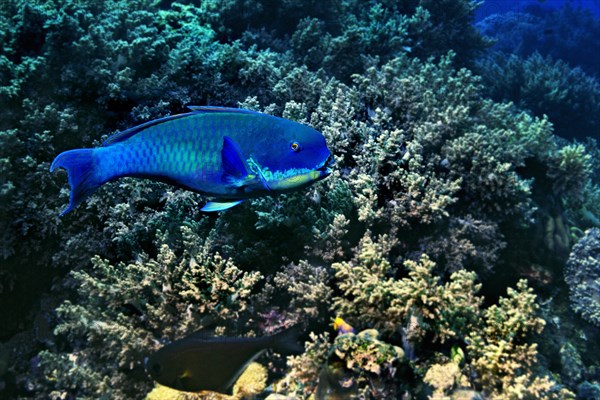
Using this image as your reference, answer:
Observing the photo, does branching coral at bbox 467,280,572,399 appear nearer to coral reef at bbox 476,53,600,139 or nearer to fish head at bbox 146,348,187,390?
fish head at bbox 146,348,187,390

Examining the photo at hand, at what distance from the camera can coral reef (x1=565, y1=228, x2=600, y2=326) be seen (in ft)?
13.0

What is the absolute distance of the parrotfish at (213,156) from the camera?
1.68 meters

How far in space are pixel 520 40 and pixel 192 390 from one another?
21413 millimetres

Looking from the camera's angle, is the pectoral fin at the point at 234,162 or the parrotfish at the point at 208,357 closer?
the pectoral fin at the point at 234,162

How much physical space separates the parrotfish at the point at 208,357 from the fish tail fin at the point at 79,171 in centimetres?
99

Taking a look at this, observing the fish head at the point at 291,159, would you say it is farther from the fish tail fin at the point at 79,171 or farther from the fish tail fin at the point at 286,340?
the fish tail fin at the point at 286,340

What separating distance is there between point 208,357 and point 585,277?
13.4 feet

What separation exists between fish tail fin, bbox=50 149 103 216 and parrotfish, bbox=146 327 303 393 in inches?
39.1

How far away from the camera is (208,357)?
2.15m

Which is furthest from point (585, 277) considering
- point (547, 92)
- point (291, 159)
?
point (547, 92)

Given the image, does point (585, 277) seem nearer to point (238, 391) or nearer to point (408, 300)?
point (408, 300)

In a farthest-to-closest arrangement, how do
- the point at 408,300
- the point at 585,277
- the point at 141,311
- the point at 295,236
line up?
1. the point at 585,277
2. the point at 295,236
3. the point at 141,311
4. the point at 408,300

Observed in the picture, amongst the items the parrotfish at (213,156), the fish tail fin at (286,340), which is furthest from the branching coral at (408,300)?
the parrotfish at (213,156)

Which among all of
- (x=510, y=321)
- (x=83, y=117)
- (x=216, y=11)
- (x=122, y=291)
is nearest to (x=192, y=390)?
(x=122, y=291)
